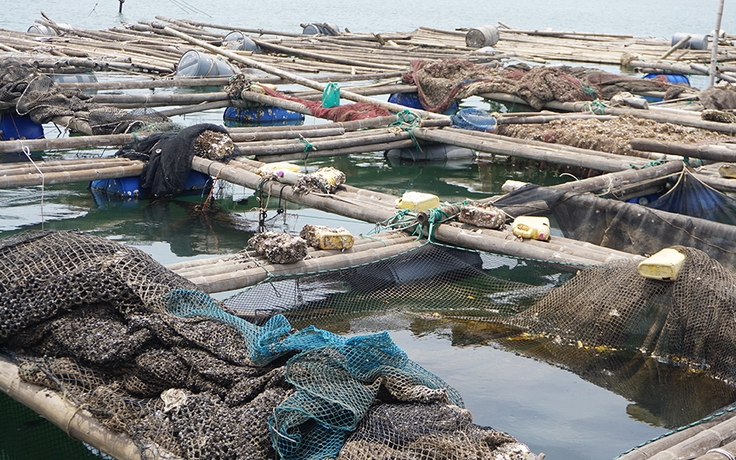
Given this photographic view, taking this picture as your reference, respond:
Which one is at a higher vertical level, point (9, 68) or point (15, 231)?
point (9, 68)

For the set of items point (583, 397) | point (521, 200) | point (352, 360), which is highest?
point (352, 360)

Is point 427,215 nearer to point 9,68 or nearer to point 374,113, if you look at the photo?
point 374,113

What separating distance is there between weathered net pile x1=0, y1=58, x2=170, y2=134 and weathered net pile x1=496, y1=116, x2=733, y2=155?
5.01 meters

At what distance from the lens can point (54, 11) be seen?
37.7 meters

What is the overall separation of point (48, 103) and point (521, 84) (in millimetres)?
7636

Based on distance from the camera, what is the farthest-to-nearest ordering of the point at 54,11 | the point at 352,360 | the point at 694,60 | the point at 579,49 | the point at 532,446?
the point at 54,11, the point at 579,49, the point at 694,60, the point at 532,446, the point at 352,360

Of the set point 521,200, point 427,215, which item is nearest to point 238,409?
point 427,215

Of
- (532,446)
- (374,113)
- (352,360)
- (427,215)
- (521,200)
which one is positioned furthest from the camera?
(374,113)

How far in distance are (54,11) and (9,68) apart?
2839 cm

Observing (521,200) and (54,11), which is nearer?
(521,200)

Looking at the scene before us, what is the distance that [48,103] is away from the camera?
11195 mm

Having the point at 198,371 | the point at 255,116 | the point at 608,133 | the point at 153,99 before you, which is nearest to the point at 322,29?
the point at 255,116

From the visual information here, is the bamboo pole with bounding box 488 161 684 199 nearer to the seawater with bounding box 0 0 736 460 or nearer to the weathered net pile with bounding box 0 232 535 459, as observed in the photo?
the seawater with bounding box 0 0 736 460

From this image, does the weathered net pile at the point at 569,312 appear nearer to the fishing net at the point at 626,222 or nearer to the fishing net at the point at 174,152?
the fishing net at the point at 626,222
